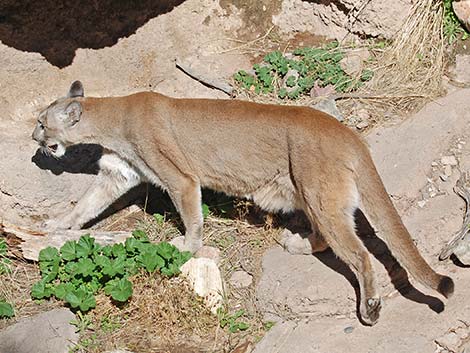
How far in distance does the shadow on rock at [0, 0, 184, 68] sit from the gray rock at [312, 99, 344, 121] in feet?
6.96

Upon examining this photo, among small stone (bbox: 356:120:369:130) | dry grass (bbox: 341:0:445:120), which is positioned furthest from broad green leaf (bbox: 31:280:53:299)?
dry grass (bbox: 341:0:445:120)

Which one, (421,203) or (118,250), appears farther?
(421,203)

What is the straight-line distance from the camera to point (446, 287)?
18.5 ft

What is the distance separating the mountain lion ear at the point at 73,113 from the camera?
732 cm

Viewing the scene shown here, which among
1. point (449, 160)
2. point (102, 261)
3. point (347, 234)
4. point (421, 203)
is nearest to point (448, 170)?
point (449, 160)

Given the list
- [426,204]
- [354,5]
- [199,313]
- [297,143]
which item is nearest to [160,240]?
[199,313]

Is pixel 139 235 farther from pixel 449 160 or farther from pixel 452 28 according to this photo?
pixel 452 28

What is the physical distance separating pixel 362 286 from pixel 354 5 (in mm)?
3767

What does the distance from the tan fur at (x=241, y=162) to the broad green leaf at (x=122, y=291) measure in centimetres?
91

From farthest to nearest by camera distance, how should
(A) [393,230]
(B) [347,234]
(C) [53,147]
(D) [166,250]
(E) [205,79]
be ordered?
(E) [205,79] < (C) [53,147] < (D) [166,250] < (B) [347,234] < (A) [393,230]

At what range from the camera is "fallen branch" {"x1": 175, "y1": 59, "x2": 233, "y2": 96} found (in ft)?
28.4

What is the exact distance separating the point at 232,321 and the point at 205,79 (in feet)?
10.4

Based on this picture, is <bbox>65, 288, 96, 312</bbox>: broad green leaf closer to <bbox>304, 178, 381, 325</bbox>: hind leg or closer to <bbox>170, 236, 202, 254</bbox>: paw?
<bbox>170, 236, 202, 254</bbox>: paw

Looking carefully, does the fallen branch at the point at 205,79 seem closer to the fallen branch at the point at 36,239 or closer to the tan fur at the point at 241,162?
the tan fur at the point at 241,162
